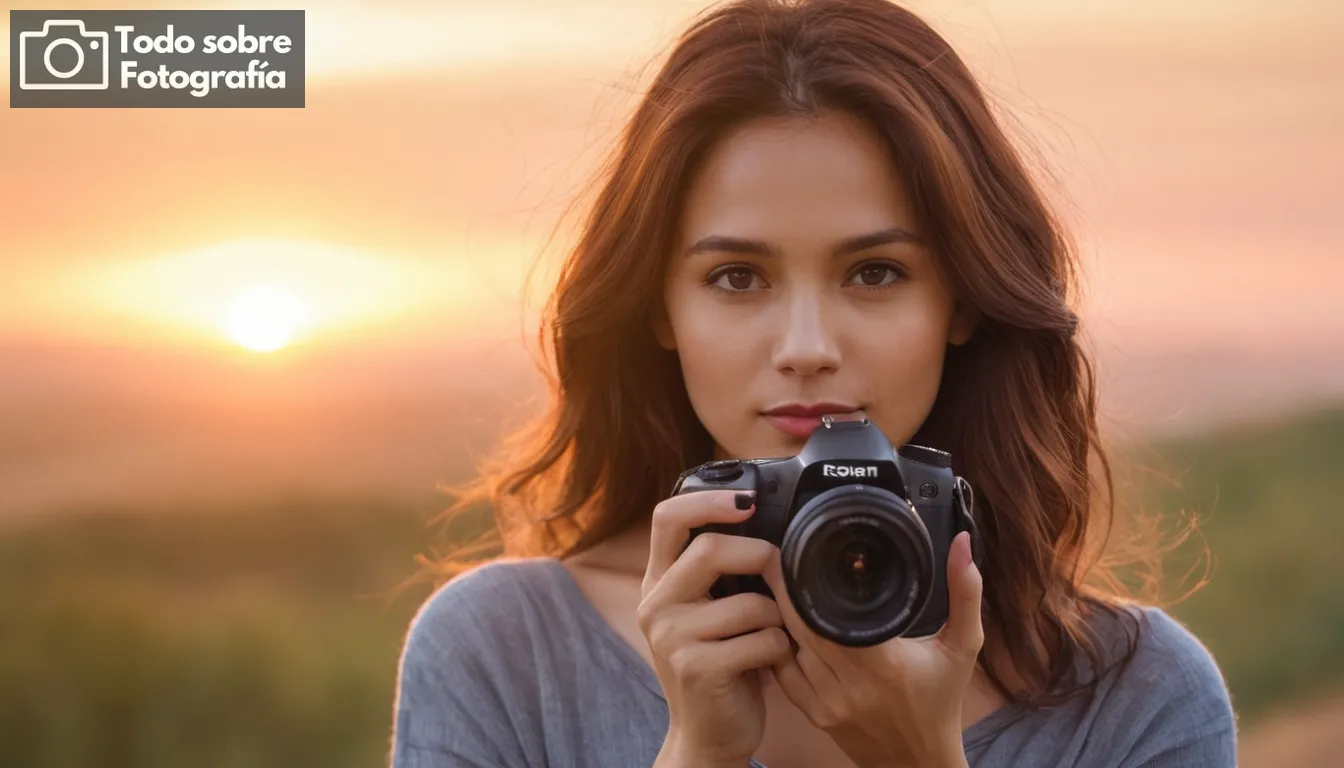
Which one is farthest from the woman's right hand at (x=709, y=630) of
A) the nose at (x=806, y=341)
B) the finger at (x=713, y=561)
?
the nose at (x=806, y=341)

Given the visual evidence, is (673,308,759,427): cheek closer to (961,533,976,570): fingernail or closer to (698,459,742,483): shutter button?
(698,459,742,483): shutter button

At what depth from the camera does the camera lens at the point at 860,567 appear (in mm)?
1923

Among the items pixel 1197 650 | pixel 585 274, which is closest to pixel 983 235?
pixel 585 274

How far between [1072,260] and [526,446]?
0.98 meters

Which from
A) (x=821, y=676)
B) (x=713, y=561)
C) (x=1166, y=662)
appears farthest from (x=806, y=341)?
(x=1166, y=662)

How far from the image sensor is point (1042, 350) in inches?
99.3

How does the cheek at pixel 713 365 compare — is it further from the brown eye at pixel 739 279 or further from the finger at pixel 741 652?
the finger at pixel 741 652

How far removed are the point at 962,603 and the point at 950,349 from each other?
604 millimetres

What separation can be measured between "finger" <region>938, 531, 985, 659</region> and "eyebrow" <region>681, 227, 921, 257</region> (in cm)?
44

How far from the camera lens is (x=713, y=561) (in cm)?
206

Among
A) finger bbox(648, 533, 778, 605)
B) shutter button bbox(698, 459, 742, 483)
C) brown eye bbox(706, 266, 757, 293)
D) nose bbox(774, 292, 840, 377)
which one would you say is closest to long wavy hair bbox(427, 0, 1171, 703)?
brown eye bbox(706, 266, 757, 293)

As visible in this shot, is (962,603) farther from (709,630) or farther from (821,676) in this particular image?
(709,630)

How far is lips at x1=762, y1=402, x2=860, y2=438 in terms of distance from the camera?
2.25 m

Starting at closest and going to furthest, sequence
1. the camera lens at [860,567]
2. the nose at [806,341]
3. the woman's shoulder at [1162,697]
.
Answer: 1. the camera lens at [860,567]
2. the nose at [806,341]
3. the woman's shoulder at [1162,697]
